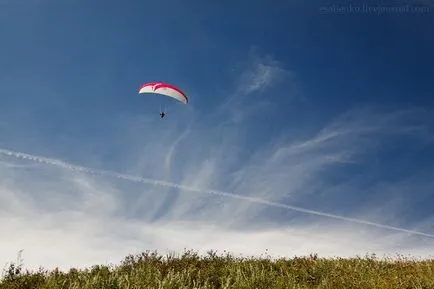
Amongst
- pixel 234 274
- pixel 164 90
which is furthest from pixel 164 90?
pixel 234 274

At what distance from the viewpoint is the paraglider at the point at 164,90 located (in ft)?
107

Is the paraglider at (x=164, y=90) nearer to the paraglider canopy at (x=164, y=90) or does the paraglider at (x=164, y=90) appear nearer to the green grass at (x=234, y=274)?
the paraglider canopy at (x=164, y=90)

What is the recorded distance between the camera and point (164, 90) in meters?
32.8

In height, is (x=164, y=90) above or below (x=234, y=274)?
above

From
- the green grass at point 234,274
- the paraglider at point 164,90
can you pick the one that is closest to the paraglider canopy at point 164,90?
the paraglider at point 164,90

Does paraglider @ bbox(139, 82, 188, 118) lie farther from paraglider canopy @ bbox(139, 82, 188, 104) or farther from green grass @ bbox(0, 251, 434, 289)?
green grass @ bbox(0, 251, 434, 289)

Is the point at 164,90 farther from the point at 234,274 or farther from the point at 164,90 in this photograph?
the point at 234,274

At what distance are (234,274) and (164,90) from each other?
61.9ft

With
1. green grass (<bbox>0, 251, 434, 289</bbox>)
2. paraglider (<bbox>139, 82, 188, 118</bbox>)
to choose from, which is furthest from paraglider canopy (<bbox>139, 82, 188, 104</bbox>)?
green grass (<bbox>0, 251, 434, 289</bbox>)

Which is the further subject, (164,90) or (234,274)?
(164,90)

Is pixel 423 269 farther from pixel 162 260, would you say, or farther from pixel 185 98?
pixel 185 98

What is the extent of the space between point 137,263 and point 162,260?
95 centimetres

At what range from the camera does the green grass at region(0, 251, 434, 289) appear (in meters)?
14.0

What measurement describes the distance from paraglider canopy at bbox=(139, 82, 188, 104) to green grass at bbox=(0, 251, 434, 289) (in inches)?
635
